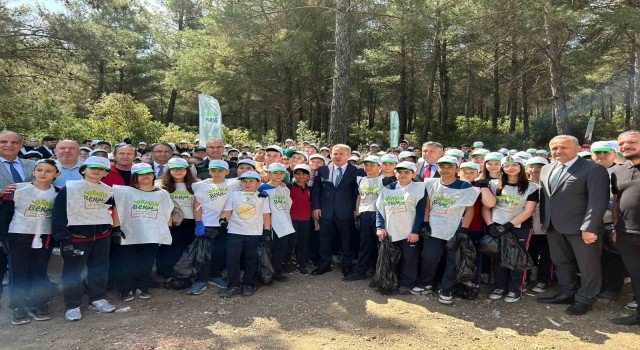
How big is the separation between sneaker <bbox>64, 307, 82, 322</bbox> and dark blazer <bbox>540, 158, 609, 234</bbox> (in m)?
5.50

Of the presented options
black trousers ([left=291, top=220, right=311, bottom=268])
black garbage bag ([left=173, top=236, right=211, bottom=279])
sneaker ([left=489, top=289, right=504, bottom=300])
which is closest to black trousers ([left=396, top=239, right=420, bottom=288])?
sneaker ([left=489, top=289, right=504, bottom=300])

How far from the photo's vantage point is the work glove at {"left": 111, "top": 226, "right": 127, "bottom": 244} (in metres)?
4.58

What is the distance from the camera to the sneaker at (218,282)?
5.24m

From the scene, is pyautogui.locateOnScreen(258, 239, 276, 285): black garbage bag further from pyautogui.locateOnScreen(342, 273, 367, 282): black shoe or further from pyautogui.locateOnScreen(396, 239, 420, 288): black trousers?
pyautogui.locateOnScreen(396, 239, 420, 288): black trousers

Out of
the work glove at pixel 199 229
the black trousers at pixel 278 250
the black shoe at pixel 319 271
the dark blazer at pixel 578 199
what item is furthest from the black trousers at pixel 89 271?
the dark blazer at pixel 578 199

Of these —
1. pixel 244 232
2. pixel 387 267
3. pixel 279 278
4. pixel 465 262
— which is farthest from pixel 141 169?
pixel 465 262

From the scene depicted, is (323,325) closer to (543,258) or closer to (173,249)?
(173,249)

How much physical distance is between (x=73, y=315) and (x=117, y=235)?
95 cm

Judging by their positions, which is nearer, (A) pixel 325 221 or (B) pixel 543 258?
(B) pixel 543 258

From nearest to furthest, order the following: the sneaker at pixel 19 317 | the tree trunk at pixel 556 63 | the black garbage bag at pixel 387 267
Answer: the sneaker at pixel 19 317
the black garbage bag at pixel 387 267
the tree trunk at pixel 556 63

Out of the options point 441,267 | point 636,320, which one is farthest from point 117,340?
point 636,320

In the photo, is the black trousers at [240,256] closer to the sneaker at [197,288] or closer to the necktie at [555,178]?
the sneaker at [197,288]

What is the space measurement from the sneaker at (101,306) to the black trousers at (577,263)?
209 inches

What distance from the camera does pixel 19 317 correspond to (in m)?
4.11
